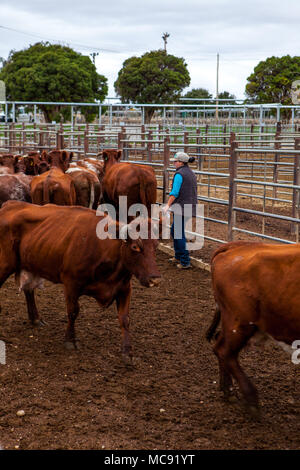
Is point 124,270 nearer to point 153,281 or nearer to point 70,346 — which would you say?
point 153,281

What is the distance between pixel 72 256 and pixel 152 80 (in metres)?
38.1

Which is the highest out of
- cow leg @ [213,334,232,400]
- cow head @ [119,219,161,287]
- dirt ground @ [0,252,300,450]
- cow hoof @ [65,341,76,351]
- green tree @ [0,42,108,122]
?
green tree @ [0,42,108,122]

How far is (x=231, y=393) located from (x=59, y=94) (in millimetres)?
34198

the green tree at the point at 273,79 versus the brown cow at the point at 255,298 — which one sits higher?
the green tree at the point at 273,79

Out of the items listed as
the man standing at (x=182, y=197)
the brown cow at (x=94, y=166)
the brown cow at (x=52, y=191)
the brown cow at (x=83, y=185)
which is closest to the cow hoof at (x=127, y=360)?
the man standing at (x=182, y=197)

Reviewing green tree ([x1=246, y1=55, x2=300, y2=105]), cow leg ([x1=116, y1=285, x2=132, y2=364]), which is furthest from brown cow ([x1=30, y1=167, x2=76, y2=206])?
green tree ([x1=246, y1=55, x2=300, y2=105])

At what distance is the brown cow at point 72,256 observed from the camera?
4.73m

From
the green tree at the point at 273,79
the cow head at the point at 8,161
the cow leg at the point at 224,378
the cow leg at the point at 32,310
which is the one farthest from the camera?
the green tree at the point at 273,79

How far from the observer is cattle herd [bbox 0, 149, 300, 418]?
146 inches

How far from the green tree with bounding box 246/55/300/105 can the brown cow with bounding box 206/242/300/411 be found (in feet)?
127

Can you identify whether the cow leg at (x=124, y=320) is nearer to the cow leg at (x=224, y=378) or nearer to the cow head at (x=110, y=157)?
the cow leg at (x=224, y=378)

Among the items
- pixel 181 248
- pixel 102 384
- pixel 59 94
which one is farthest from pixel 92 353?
pixel 59 94

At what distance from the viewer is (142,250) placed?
15.1ft

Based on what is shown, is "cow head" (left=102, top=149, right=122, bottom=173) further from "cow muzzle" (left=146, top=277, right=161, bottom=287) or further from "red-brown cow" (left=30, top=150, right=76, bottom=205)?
"cow muzzle" (left=146, top=277, right=161, bottom=287)
